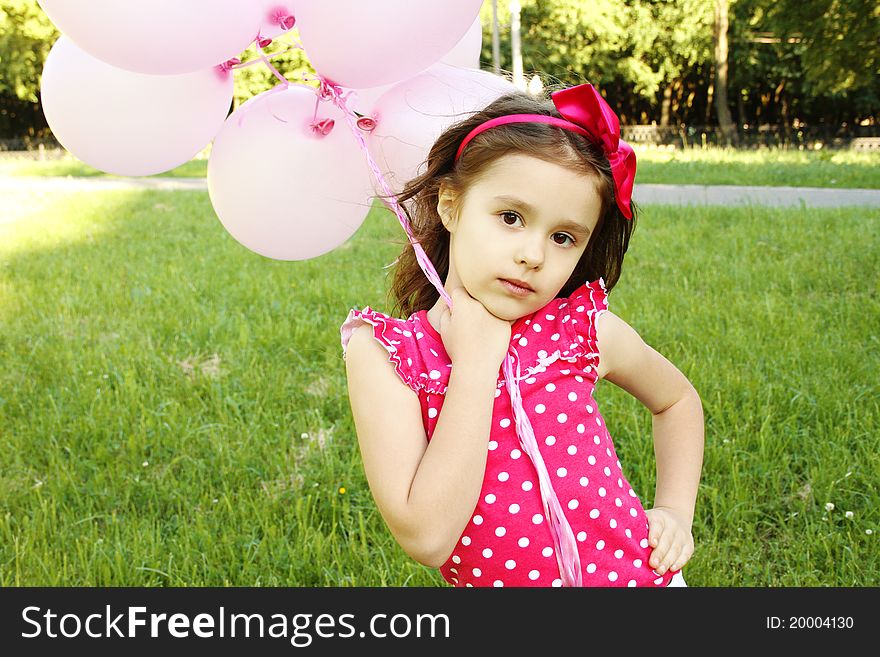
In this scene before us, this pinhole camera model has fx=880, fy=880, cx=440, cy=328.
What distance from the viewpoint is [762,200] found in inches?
288

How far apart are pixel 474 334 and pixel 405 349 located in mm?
116

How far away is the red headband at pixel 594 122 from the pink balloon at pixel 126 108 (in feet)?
2.10

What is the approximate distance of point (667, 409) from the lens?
4.96 feet

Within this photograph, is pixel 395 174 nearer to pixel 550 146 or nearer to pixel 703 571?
pixel 550 146

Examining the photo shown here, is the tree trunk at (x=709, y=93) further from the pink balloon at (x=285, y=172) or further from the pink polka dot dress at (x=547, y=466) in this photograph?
the pink polka dot dress at (x=547, y=466)

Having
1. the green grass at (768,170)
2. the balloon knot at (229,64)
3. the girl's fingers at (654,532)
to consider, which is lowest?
the green grass at (768,170)

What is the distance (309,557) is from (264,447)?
670 mm

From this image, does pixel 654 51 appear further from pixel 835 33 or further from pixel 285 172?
pixel 285 172

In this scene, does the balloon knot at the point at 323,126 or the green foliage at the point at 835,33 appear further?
the green foliage at the point at 835,33

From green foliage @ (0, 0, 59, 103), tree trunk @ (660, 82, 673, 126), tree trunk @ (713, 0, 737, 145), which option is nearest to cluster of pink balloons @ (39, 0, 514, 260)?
tree trunk @ (713, 0, 737, 145)

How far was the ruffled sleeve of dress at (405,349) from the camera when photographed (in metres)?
1.29

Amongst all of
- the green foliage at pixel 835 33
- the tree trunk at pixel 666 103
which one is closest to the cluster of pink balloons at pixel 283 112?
the green foliage at pixel 835 33

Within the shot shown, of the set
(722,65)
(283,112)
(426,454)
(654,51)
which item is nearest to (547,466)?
(426,454)

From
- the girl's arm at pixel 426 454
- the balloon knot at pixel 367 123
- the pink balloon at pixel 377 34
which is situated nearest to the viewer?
the girl's arm at pixel 426 454
